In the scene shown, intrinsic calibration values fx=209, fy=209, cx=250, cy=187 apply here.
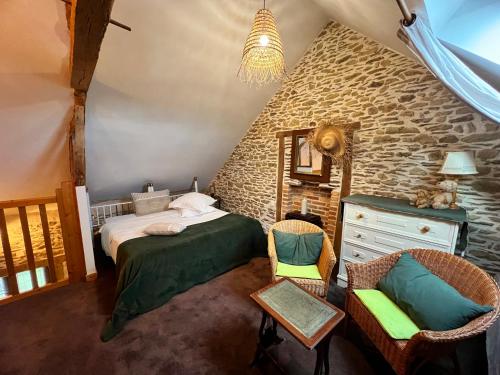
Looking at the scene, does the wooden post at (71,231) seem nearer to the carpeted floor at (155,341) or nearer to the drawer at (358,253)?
the carpeted floor at (155,341)

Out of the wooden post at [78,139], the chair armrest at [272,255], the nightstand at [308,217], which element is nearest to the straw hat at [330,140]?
the nightstand at [308,217]

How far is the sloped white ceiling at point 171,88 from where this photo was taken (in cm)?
203

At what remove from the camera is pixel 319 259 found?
224 cm

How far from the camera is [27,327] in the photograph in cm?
192

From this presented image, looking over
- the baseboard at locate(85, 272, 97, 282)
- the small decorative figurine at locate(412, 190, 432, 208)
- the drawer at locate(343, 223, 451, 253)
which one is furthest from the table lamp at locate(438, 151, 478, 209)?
the baseboard at locate(85, 272, 97, 282)

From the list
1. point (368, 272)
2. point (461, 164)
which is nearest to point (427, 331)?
point (368, 272)

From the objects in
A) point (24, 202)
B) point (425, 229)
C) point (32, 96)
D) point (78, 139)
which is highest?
point (32, 96)

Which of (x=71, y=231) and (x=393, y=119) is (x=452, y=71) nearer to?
(x=393, y=119)

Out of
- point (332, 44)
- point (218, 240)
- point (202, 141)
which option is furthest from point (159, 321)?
point (332, 44)

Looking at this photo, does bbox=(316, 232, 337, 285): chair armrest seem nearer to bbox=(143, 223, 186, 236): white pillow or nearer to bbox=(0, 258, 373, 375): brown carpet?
bbox=(0, 258, 373, 375): brown carpet

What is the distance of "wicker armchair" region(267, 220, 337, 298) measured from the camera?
1.98 m

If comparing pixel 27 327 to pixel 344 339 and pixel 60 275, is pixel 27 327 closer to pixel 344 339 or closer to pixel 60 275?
pixel 60 275

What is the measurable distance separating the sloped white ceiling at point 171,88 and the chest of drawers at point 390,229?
7.45 feet

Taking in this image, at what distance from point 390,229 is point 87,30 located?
9.40ft
